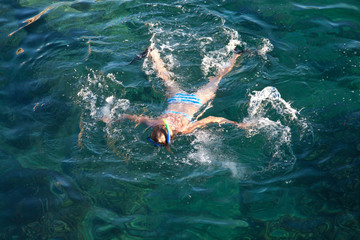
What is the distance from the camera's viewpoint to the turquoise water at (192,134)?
4.43 metres

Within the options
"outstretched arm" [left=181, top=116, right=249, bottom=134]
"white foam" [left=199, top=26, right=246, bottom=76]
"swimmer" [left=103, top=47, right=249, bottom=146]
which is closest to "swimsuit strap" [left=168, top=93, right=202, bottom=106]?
"swimmer" [left=103, top=47, right=249, bottom=146]

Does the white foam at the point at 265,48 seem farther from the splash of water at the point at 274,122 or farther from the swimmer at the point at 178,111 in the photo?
the splash of water at the point at 274,122

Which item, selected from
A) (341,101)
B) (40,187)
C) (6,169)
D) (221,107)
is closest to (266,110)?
(221,107)

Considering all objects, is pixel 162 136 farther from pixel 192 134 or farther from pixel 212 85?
pixel 212 85

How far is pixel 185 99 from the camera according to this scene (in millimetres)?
6098

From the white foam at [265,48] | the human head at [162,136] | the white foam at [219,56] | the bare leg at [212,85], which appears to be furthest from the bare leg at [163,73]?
the white foam at [265,48]

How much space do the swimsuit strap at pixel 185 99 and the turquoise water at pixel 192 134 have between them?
326 millimetres

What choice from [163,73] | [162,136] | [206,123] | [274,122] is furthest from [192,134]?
[163,73]

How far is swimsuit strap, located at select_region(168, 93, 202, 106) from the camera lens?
19.9 ft

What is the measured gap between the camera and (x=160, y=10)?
8820 mm

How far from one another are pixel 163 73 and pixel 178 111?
1426 millimetres

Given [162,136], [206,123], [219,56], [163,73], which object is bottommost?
[206,123]

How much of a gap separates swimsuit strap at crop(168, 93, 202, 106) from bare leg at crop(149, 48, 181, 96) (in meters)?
0.25

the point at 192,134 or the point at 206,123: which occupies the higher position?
the point at 206,123
